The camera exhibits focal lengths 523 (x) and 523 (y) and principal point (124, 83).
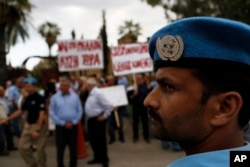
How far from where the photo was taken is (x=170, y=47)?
129 cm

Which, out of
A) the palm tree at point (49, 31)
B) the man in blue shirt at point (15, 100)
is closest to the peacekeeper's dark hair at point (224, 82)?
the man in blue shirt at point (15, 100)

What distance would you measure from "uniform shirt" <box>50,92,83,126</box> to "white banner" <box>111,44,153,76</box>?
3.60 metres

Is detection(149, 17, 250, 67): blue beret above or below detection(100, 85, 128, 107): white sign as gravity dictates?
above

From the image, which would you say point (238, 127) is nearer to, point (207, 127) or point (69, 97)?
point (207, 127)

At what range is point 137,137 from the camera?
11.5 m

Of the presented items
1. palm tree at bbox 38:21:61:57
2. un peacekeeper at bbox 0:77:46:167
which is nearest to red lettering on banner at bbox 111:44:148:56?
un peacekeeper at bbox 0:77:46:167

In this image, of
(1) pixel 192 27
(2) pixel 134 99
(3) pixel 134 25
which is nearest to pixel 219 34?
(1) pixel 192 27

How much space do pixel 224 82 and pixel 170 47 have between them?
18 centimetres

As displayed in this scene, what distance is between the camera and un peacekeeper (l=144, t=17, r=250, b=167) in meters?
1.18

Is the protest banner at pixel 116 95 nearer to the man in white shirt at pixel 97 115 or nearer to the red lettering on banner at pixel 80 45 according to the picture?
the red lettering on banner at pixel 80 45

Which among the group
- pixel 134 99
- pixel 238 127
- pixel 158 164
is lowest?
pixel 158 164

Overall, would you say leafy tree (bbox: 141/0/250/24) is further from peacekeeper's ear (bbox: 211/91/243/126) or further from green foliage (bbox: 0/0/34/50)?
peacekeeper's ear (bbox: 211/91/243/126)

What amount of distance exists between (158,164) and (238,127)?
7936mm

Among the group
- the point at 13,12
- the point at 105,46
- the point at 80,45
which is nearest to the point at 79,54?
the point at 80,45
